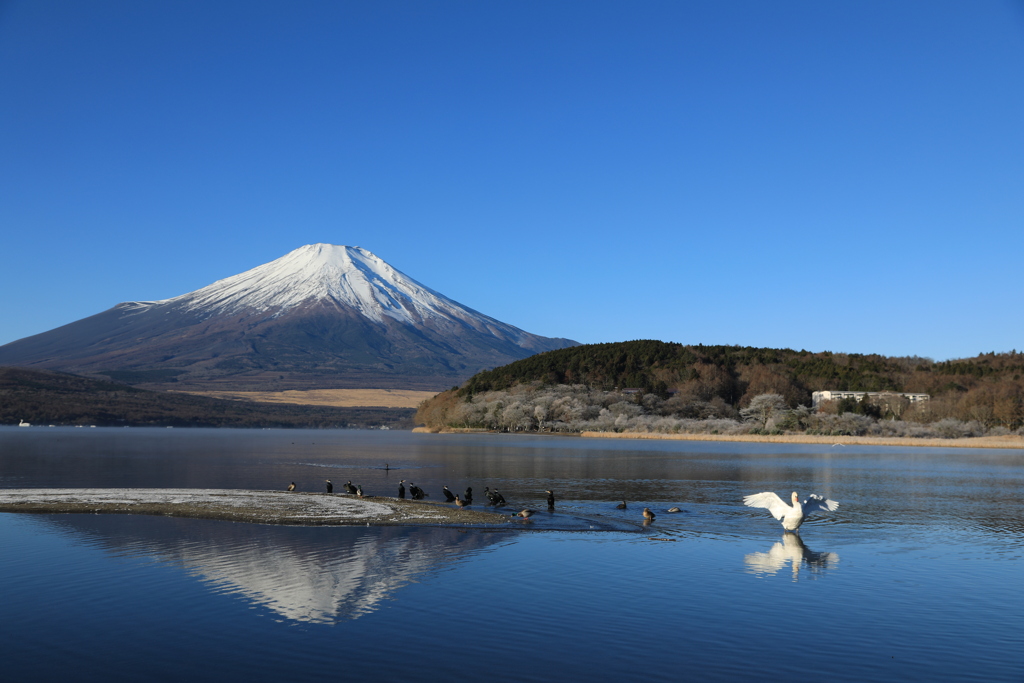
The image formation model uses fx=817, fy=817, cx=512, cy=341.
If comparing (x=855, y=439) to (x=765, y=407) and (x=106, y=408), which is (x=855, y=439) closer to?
(x=765, y=407)

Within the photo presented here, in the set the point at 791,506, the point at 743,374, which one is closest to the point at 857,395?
the point at 743,374

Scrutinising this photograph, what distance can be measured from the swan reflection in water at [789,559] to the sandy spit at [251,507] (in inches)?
281

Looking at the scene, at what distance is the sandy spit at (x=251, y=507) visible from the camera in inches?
831

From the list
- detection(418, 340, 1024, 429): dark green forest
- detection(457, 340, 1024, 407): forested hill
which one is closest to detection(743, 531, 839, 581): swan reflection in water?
detection(418, 340, 1024, 429): dark green forest

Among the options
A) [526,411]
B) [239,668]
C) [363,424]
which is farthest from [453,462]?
[363,424]

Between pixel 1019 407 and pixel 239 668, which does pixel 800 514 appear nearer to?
pixel 239 668

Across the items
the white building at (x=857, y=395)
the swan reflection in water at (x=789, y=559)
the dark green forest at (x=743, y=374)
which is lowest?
the swan reflection in water at (x=789, y=559)

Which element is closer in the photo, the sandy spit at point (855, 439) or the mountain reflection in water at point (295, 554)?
the mountain reflection in water at point (295, 554)

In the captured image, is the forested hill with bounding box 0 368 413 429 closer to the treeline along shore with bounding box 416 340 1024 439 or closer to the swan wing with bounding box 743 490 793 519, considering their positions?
the treeline along shore with bounding box 416 340 1024 439

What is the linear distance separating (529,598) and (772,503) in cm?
990

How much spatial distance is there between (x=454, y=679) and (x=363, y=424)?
19456 cm

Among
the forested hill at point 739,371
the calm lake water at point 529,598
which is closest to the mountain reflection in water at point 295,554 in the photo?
the calm lake water at point 529,598

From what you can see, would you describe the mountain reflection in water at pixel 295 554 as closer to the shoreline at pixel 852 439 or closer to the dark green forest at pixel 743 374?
the shoreline at pixel 852 439

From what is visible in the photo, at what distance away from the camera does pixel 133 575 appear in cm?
1398
